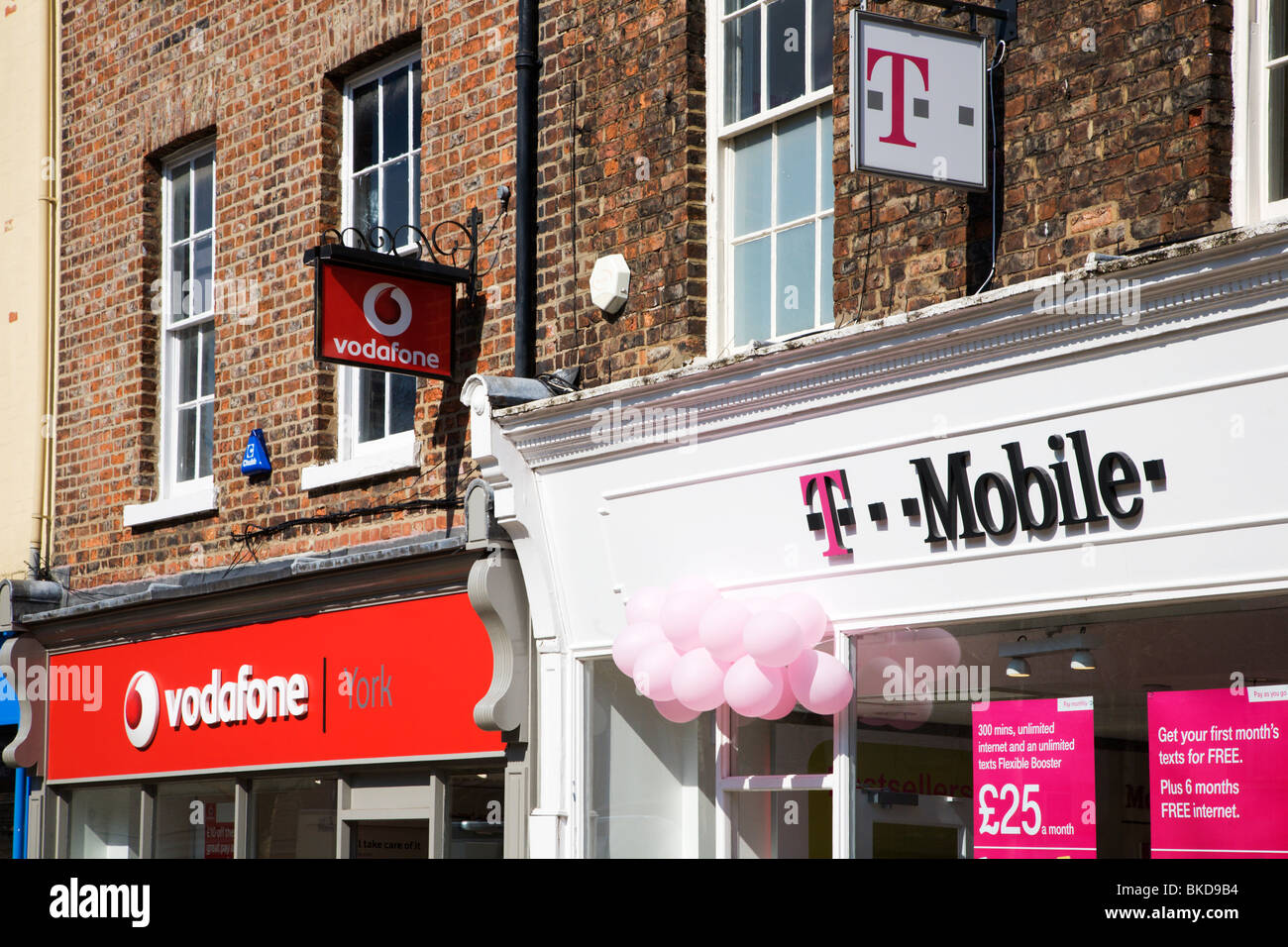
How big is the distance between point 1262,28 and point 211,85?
7242 millimetres

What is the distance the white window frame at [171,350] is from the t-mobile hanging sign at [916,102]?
19.1ft

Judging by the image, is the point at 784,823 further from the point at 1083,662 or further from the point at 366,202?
the point at 366,202

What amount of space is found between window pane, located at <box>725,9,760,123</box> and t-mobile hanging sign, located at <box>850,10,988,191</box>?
5.49 ft

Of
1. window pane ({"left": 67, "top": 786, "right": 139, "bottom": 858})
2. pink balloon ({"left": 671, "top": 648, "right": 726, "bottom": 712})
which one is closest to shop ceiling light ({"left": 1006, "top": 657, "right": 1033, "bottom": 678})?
pink balloon ({"left": 671, "top": 648, "right": 726, "bottom": 712})

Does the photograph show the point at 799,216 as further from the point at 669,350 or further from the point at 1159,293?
the point at 1159,293

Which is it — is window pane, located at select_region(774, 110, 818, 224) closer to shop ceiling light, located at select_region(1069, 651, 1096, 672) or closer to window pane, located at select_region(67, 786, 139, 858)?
shop ceiling light, located at select_region(1069, 651, 1096, 672)

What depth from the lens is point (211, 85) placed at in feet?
36.9

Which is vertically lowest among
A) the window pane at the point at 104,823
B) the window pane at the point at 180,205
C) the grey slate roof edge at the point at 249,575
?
the window pane at the point at 104,823

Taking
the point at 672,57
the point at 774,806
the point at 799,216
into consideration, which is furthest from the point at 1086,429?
the point at 672,57

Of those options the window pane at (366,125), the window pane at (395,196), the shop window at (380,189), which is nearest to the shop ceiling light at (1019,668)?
the shop window at (380,189)

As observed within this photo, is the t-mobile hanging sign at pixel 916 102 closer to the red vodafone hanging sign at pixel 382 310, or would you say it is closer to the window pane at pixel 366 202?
the red vodafone hanging sign at pixel 382 310

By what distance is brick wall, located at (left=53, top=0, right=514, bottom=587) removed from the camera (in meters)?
9.48

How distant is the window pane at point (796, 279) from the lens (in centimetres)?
786

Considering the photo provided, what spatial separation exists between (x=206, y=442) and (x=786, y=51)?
5.12m
